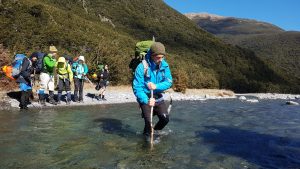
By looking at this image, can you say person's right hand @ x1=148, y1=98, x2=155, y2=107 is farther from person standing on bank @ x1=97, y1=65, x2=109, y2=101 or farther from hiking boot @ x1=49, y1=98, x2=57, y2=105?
person standing on bank @ x1=97, y1=65, x2=109, y2=101

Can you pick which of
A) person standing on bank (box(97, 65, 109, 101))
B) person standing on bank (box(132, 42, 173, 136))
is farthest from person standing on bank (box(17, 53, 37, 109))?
person standing on bank (box(132, 42, 173, 136))

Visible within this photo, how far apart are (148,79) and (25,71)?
7803 millimetres

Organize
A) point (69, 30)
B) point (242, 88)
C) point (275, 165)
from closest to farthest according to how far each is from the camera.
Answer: point (275, 165) < point (69, 30) < point (242, 88)

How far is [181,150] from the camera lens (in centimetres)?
755

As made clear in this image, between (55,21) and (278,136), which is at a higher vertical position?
(55,21)

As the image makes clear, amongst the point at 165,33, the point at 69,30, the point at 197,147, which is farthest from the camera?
the point at 165,33

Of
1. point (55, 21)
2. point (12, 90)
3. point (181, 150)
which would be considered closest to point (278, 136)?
point (181, 150)

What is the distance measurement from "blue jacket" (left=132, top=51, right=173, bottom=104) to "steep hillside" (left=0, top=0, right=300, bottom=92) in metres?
17.3

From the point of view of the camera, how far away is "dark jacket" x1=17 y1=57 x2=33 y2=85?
46.7 ft

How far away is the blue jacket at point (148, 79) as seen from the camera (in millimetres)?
7938

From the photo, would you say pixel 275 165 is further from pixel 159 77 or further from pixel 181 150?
pixel 159 77

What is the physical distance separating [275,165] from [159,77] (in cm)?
299

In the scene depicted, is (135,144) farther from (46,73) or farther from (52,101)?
(52,101)

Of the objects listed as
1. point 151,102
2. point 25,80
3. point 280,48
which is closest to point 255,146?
point 151,102
